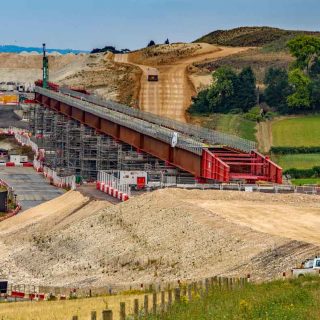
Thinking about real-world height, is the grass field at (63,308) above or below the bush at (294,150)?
below

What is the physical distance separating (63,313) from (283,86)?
109 meters

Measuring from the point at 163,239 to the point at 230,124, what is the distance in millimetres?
75246

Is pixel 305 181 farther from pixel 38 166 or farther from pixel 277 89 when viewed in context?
pixel 277 89

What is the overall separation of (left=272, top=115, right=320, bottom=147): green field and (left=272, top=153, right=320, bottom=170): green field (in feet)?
13.7

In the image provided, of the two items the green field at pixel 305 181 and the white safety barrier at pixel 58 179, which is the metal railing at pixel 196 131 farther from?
the white safety barrier at pixel 58 179

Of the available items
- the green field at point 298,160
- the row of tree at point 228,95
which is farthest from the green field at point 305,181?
the row of tree at point 228,95

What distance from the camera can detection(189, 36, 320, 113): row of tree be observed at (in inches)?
5438

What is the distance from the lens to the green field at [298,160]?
108062mm

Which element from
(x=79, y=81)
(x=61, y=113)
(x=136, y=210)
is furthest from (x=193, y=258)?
(x=79, y=81)

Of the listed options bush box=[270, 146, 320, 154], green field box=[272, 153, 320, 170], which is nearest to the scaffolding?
green field box=[272, 153, 320, 170]

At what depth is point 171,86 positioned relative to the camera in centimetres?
16938

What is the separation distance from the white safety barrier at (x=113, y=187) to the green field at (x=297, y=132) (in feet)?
121

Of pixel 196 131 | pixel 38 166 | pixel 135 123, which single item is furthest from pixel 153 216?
pixel 38 166

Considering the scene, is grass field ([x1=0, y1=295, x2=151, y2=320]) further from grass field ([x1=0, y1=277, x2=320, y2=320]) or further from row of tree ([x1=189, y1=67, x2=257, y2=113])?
row of tree ([x1=189, y1=67, x2=257, y2=113])
